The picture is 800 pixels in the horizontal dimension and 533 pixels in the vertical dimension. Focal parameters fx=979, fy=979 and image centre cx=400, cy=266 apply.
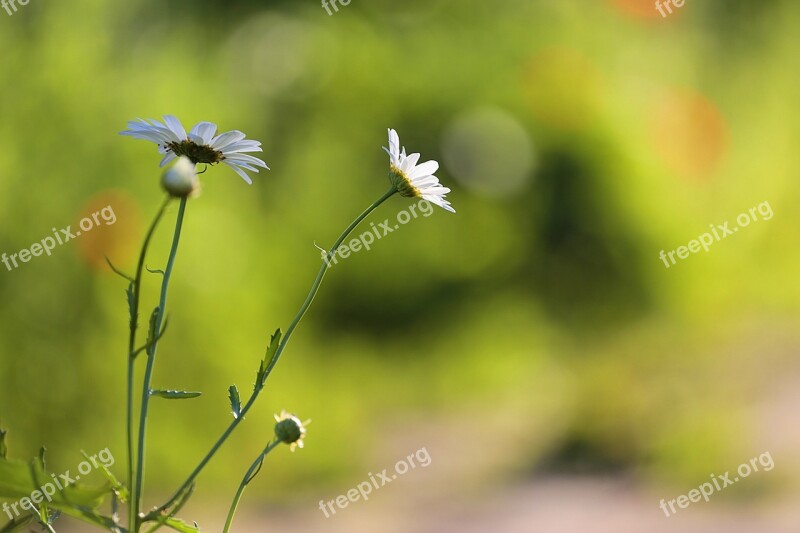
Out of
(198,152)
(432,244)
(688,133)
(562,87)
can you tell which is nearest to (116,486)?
(198,152)

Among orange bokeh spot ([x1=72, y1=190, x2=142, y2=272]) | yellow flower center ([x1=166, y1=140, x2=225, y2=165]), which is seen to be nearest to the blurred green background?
orange bokeh spot ([x1=72, y1=190, x2=142, y2=272])

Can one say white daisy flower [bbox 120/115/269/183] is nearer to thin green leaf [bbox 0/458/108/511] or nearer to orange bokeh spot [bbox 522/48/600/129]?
thin green leaf [bbox 0/458/108/511]

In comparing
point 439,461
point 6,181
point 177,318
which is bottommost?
point 439,461

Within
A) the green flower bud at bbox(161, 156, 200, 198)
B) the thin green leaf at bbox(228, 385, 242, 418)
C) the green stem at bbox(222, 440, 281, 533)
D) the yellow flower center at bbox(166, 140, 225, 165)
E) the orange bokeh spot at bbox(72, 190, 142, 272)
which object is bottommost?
the green stem at bbox(222, 440, 281, 533)

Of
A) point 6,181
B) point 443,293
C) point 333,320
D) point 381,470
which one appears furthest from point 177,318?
point 443,293

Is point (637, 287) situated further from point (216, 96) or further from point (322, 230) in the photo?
point (216, 96)

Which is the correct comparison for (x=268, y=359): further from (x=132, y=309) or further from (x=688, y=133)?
(x=688, y=133)

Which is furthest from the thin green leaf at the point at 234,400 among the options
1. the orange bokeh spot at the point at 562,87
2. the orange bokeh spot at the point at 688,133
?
the orange bokeh spot at the point at 688,133
